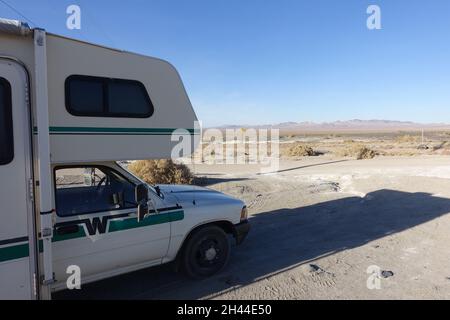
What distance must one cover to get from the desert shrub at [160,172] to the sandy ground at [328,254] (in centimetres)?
323

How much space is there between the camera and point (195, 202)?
17.4 feet

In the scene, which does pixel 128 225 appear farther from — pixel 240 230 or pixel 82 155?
pixel 240 230

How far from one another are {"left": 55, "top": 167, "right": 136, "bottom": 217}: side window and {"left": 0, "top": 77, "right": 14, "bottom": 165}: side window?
2.31ft

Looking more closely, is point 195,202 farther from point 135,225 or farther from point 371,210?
point 371,210

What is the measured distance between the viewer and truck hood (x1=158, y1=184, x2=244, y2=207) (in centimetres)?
522

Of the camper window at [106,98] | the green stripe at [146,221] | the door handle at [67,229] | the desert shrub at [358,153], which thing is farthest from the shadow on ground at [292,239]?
the desert shrub at [358,153]

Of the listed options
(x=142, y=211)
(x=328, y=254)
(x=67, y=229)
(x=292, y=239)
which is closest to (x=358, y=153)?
(x=292, y=239)

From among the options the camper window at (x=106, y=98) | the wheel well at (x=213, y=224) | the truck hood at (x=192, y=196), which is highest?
the camper window at (x=106, y=98)

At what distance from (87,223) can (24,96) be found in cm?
149

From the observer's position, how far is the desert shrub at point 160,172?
43.6 ft
